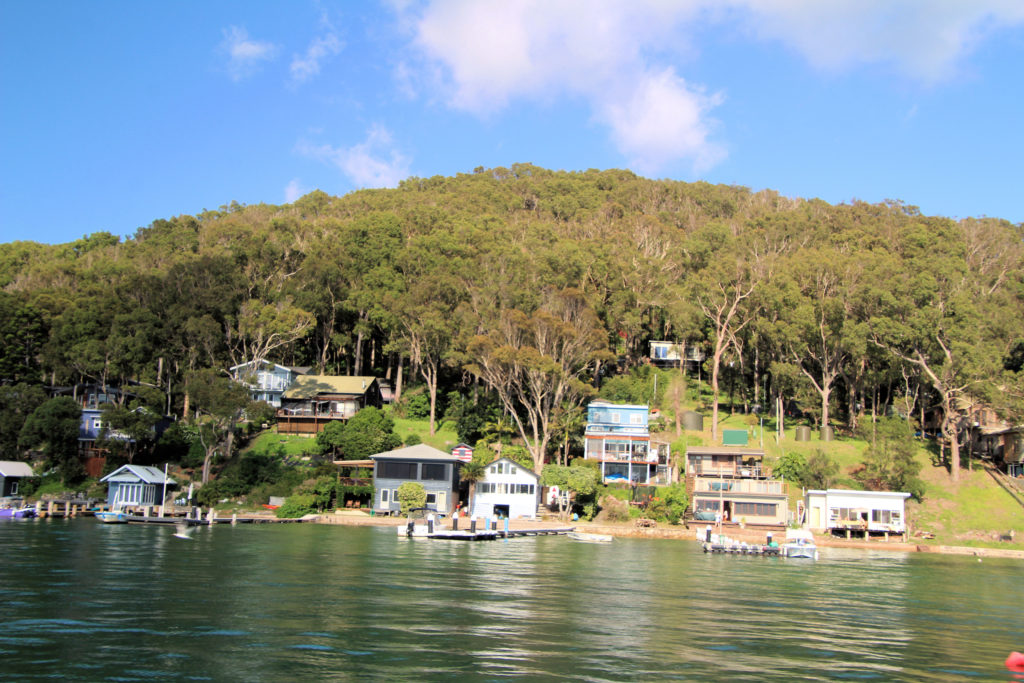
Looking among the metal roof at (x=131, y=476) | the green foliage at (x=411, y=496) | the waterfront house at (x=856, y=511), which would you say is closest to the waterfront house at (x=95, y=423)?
the metal roof at (x=131, y=476)

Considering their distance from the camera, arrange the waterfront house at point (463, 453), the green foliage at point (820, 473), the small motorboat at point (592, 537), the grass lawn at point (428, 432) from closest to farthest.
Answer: the small motorboat at point (592, 537) < the green foliage at point (820, 473) < the waterfront house at point (463, 453) < the grass lawn at point (428, 432)

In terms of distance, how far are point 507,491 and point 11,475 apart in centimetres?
3481

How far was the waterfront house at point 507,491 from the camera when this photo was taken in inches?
2269

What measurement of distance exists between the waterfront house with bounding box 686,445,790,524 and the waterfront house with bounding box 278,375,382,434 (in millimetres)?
28310

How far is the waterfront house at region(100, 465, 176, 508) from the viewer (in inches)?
2194

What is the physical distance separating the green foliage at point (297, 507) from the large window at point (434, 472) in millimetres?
7777

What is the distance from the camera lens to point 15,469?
58406 mm

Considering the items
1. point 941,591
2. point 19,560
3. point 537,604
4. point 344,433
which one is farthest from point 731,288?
point 19,560

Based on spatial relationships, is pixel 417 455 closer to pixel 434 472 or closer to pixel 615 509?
pixel 434 472

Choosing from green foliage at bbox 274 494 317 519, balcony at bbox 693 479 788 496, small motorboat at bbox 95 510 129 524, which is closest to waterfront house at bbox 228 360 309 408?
green foliage at bbox 274 494 317 519

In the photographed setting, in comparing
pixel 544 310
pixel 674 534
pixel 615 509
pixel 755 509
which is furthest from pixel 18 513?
pixel 755 509

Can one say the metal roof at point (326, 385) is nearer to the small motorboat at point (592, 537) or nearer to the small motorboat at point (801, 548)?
the small motorboat at point (592, 537)

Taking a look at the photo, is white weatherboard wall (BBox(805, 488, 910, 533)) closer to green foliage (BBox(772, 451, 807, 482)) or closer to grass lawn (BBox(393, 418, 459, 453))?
green foliage (BBox(772, 451, 807, 482))

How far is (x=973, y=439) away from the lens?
6544 cm
